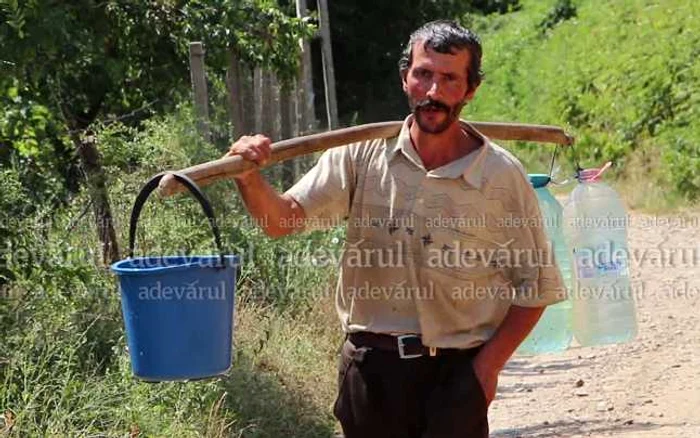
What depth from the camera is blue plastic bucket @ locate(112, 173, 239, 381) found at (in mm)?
3840

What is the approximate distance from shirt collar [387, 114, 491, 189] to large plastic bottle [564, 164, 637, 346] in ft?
7.26

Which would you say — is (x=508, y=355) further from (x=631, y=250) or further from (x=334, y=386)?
(x=631, y=250)

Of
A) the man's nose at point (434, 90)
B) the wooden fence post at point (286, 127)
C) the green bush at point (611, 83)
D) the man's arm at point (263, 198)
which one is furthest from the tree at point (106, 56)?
the green bush at point (611, 83)

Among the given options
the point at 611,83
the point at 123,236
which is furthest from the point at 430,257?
the point at 611,83

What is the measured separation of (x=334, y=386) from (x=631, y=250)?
6726mm

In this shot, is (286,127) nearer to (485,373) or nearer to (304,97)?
(304,97)

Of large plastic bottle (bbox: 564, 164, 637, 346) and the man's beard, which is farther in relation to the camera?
large plastic bottle (bbox: 564, 164, 637, 346)

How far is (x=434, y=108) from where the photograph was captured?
13.5 feet

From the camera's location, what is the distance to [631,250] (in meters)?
13.6

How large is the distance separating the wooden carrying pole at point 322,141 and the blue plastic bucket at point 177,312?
0.12 metres

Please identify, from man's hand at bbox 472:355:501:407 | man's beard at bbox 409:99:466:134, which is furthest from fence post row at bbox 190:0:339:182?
man's hand at bbox 472:355:501:407

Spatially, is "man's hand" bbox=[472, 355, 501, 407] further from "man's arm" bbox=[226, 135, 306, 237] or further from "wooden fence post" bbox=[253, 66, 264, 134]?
"wooden fence post" bbox=[253, 66, 264, 134]

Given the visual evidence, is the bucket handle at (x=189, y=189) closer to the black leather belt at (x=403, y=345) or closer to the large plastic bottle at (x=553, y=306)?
the black leather belt at (x=403, y=345)

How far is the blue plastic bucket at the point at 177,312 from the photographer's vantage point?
384 centimetres
